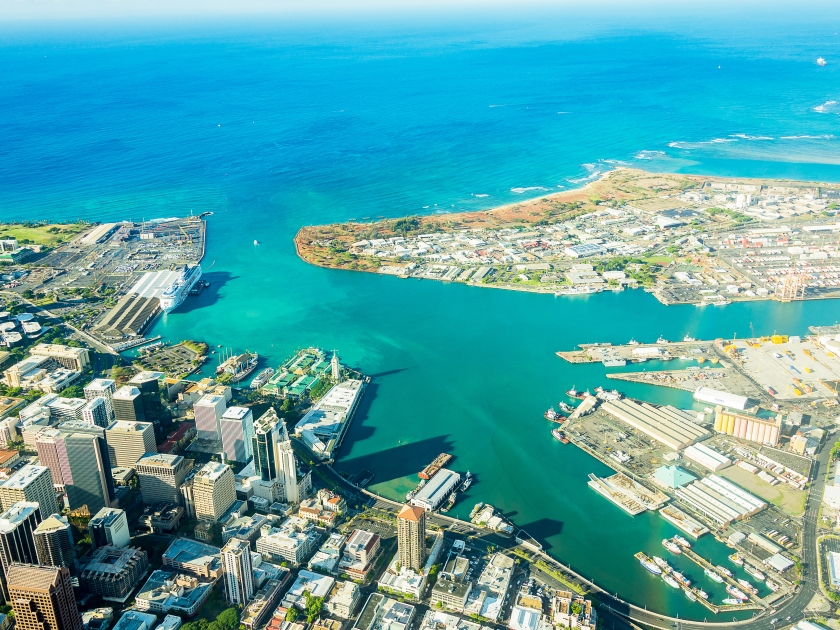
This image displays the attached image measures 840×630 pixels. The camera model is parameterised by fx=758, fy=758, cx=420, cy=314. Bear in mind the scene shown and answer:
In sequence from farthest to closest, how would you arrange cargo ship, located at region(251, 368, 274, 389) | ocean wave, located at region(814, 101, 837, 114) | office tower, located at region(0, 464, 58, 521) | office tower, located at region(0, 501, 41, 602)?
ocean wave, located at region(814, 101, 837, 114) → cargo ship, located at region(251, 368, 274, 389) → office tower, located at region(0, 464, 58, 521) → office tower, located at region(0, 501, 41, 602)

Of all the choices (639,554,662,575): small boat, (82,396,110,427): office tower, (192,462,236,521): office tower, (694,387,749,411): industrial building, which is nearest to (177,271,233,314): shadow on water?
(82,396,110,427): office tower

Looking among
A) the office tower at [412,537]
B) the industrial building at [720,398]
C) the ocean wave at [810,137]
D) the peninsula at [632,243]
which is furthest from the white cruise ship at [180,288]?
the ocean wave at [810,137]

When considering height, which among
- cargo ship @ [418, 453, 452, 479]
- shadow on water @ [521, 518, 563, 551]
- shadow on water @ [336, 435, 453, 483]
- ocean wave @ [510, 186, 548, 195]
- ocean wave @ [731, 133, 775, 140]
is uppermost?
ocean wave @ [731, 133, 775, 140]

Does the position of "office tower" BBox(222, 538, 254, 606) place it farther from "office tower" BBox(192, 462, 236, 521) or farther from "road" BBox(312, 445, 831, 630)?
"road" BBox(312, 445, 831, 630)

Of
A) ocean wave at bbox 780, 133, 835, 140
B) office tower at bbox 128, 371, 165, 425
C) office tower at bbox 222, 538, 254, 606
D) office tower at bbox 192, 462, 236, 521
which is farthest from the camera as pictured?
ocean wave at bbox 780, 133, 835, 140

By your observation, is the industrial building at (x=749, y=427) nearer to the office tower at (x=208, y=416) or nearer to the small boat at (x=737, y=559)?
the small boat at (x=737, y=559)
